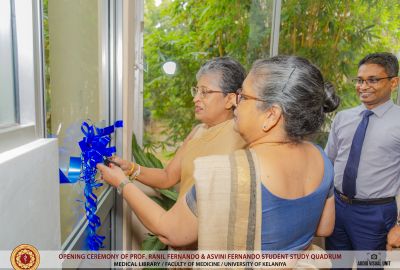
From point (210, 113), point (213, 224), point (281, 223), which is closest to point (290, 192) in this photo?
point (281, 223)

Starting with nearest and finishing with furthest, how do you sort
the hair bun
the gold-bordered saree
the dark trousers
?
the gold-bordered saree
the hair bun
the dark trousers

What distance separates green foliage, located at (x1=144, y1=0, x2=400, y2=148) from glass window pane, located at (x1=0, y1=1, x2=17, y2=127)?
1.60 m

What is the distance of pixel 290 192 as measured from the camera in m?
0.89

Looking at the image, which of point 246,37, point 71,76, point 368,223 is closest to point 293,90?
point 71,76

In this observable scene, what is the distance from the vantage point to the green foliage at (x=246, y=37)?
2.36m

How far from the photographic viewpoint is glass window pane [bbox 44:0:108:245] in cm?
107

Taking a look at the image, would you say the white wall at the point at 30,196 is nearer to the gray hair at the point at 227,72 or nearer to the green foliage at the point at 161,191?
the gray hair at the point at 227,72

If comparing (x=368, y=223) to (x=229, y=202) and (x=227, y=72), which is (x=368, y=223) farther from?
(x=229, y=202)

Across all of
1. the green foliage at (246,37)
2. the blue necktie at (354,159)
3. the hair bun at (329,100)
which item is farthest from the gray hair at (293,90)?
the green foliage at (246,37)

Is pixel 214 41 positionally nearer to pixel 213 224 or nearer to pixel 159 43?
pixel 159 43

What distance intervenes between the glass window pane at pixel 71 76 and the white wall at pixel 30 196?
29cm

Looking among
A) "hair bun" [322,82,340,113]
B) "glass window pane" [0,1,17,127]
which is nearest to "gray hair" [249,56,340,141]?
"hair bun" [322,82,340,113]

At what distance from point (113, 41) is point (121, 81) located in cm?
23

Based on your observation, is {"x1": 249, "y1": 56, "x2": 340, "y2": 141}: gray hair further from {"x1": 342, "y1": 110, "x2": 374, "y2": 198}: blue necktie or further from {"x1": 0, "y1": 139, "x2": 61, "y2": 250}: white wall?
{"x1": 342, "y1": 110, "x2": 374, "y2": 198}: blue necktie
